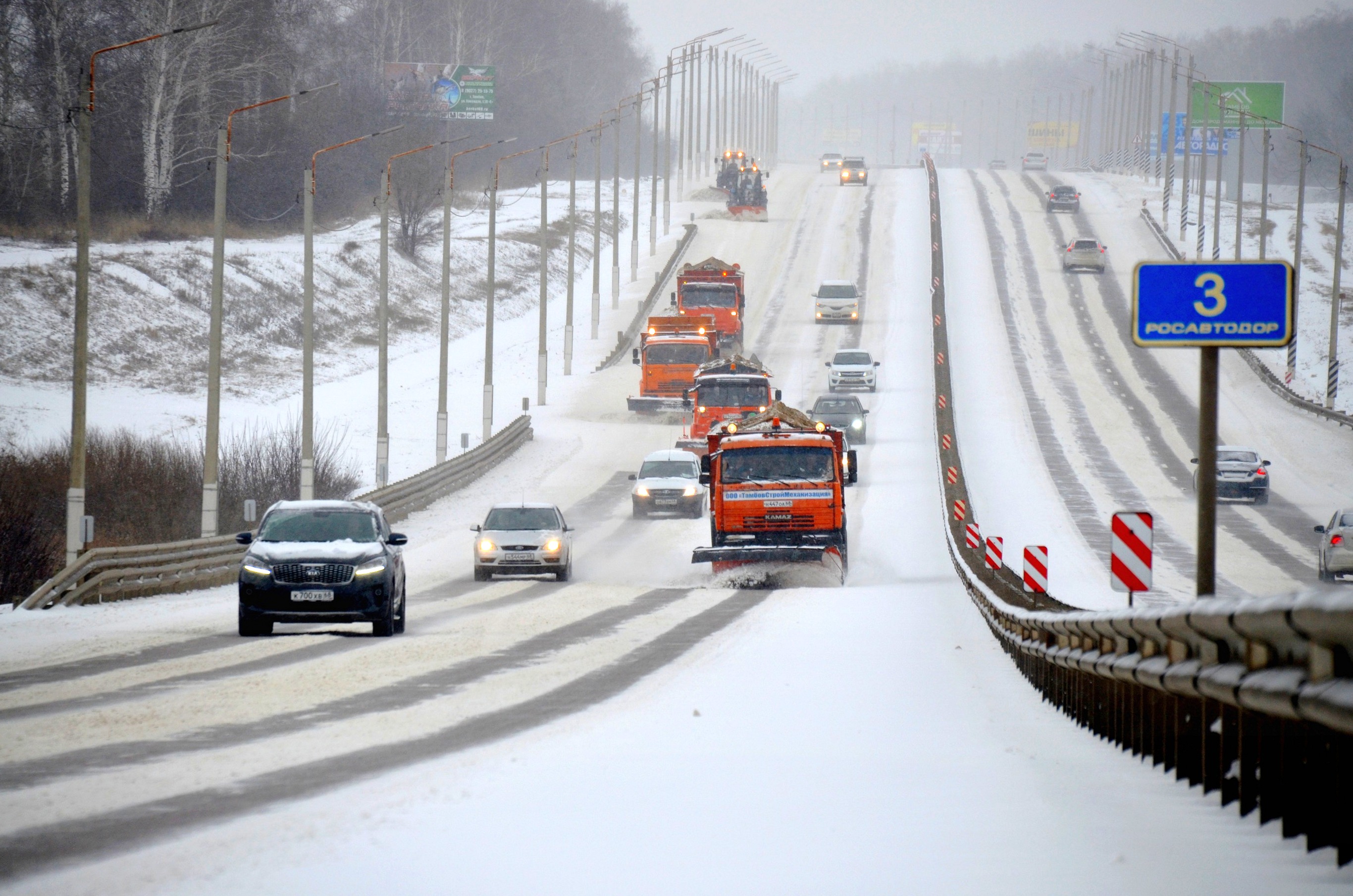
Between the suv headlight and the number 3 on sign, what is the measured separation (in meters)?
13.2

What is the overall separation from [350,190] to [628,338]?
36807 mm

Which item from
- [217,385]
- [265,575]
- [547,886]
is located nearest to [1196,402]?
[217,385]

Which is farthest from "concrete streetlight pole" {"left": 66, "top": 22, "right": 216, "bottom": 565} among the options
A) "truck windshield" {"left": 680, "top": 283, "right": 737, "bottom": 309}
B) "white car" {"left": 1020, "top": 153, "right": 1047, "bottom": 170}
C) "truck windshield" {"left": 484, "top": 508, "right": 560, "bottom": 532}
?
"white car" {"left": 1020, "top": 153, "right": 1047, "bottom": 170}

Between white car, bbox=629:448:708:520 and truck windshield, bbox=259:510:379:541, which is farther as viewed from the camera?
white car, bbox=629:448:708:520

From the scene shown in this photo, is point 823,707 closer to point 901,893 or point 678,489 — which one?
point 901,893

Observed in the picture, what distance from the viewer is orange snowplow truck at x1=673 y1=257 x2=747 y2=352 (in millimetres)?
63656

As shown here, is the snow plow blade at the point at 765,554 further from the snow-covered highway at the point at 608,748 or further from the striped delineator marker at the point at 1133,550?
the striped delineator marker at the point at 1133,550

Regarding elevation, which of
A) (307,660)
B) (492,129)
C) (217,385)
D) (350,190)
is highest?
(492,129)

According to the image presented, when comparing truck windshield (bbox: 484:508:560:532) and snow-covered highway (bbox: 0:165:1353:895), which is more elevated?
truck windshield (bbox: 484:508:560:532)

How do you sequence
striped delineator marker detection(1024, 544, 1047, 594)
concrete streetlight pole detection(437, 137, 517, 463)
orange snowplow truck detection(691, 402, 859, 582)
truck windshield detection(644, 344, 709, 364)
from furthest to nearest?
truck windshield detection(644, 344, 709, 364), concrete streetlight pole detection(437, 137, 517, 463), orange snowplow truck detection(691, 402, 859, 582), striped delineator marker detection(1024, 544, 1047, 594)

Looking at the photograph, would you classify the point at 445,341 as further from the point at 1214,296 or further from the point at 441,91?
the point at 441,91

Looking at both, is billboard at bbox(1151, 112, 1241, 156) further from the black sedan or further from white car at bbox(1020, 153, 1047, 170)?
the black sedan

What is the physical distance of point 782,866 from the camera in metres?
6.98

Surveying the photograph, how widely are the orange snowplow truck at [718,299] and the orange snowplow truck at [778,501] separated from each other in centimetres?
3199
